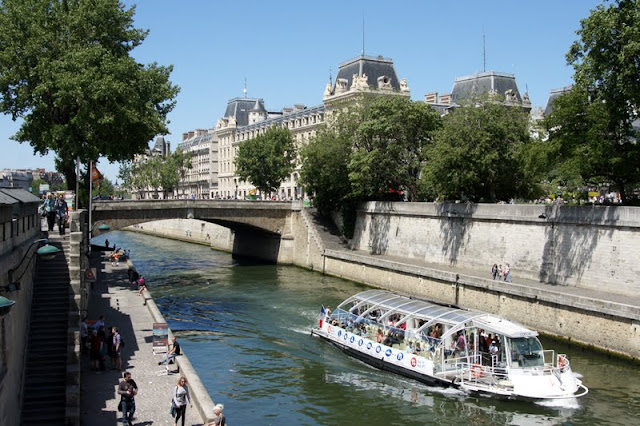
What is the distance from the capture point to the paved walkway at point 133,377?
69.4ft

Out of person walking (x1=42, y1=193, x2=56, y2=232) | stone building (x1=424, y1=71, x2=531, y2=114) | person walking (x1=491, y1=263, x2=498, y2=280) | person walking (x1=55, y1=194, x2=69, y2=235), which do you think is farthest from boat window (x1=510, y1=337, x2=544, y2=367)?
stone building (x1=424, y1=71, x2=531, y2=114)

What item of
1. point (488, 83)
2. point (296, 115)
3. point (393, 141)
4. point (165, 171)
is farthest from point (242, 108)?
point (393, 141)

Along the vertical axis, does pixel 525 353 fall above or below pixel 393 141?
below

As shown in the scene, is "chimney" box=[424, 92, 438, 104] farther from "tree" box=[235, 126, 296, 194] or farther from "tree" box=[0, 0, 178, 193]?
"tree" box=[0, 0, 178, 193]

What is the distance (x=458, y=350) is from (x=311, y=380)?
21.1 feet

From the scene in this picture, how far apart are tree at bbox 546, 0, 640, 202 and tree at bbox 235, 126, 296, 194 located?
59.0 meters

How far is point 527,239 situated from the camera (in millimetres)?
45094

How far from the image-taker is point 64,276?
29.5 meters

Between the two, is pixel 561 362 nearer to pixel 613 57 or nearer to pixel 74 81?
pixel 613 57

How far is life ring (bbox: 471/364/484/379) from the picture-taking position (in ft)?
91.5

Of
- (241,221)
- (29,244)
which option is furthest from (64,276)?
(241,221)

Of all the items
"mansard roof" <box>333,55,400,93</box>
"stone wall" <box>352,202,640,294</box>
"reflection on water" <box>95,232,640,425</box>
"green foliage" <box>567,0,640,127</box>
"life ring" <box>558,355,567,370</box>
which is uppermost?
"mansard roof" <box>333,55,400,93</box>

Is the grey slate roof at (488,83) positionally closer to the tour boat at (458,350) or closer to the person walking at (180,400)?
the tour boat at (458,350)

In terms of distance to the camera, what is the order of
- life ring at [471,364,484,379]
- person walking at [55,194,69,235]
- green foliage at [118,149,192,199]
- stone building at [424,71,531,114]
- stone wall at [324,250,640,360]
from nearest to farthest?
life ring at [471,364,484,379] < stone wall at [324,250,640,360] < person walking at [55,194,69,235] < stone building at [424,71,531,114] < green foliage at [118,149,192,199]
